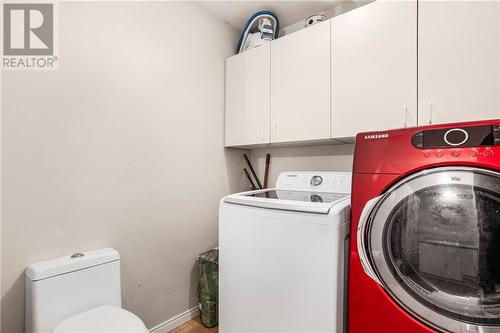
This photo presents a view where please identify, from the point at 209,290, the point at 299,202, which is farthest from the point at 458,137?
the point at 209,290

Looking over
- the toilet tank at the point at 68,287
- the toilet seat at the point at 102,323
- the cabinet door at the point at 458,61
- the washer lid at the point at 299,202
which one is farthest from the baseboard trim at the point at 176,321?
the cabinet door at the point at 458,61

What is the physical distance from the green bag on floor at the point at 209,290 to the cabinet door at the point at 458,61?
1.77 metres

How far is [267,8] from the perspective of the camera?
2.12m

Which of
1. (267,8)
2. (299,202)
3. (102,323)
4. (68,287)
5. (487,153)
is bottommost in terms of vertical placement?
(102,323)

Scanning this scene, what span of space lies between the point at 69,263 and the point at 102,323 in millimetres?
360

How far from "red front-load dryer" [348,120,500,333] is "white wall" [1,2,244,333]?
136 cm

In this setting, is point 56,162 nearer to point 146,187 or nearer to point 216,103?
point 146,187

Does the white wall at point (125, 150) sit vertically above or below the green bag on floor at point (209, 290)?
above

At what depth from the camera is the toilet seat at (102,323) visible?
1164 mm

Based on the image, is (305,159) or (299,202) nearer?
(299,202)

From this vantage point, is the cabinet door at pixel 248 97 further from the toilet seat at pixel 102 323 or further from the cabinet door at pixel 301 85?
the toilet seat at pixel 102 323

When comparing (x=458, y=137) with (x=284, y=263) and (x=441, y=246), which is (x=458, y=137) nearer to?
(x=441, y=246)

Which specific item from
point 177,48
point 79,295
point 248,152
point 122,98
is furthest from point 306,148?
point 79,295

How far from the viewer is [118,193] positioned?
165 centimetres
